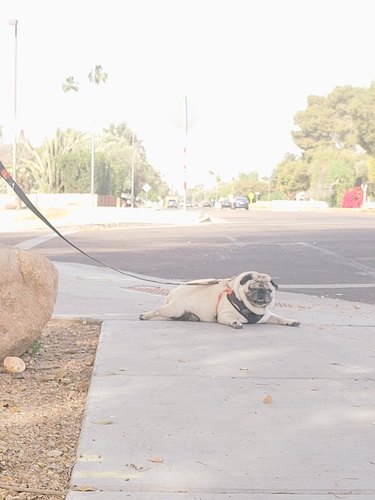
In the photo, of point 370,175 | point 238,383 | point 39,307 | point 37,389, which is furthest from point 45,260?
point 370,175

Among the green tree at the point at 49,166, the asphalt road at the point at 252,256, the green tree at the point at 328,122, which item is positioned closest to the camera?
the asphalt road at the point at 252,256

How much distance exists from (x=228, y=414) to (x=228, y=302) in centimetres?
305

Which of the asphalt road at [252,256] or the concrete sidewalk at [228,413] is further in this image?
the asphalt road at [252,256]

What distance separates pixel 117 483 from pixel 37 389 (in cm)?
203

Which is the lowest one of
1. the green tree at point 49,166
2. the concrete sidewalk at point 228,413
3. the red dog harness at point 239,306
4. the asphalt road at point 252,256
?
the asphalt road at point 252,256

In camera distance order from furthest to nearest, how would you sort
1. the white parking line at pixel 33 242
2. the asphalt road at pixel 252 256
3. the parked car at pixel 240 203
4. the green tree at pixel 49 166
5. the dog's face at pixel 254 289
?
the parked car at pixel 240 203 < the green tree at pixel 49 166 < the white parking line at pixel 33 242 < the asphalt road at pixel 252 256 < the dog's face at pixel 254 289

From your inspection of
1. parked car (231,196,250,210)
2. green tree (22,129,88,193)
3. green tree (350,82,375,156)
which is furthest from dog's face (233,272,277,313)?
parked car (231,196,250,210)

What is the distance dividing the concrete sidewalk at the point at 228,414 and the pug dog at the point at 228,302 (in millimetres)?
160

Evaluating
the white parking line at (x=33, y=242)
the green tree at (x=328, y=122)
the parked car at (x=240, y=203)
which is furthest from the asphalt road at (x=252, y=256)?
the green tree at (x=328, y=122)

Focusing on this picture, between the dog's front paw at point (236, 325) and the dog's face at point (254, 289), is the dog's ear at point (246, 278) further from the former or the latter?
the dog's front paw at point (236, 325)

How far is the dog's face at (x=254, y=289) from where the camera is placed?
782 centimetres

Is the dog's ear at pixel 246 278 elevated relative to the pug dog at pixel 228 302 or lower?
elevated

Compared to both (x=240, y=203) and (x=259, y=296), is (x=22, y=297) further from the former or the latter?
(x=240, y=203)

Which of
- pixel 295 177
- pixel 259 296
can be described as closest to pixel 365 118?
pixel 295 177
